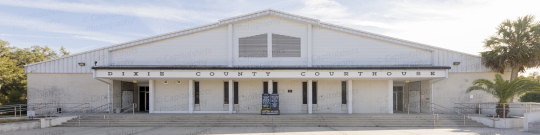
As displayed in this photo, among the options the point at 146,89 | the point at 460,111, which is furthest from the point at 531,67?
the point at 146,89

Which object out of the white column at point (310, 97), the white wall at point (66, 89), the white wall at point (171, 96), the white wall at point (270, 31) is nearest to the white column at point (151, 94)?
the white wall at point (171, 96)

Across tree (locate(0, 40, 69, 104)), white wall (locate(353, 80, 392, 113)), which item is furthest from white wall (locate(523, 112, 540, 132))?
tree (locate(0, 40, 69, 104))

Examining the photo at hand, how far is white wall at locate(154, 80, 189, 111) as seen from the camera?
2222cm

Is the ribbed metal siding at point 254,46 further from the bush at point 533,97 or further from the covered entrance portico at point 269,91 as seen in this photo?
the bush at point 533,97

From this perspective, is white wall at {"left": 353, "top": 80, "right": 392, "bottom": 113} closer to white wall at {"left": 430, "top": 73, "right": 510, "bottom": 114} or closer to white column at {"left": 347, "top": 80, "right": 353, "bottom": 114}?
white column at {"left": 347, "top": 80, "right": 353, "bottom": 114}

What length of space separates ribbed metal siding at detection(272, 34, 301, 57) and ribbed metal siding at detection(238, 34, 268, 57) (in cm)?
60

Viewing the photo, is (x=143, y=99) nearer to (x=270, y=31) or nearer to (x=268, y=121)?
(x=270, y=31)

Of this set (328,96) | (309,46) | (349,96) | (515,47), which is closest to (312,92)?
(328,96)

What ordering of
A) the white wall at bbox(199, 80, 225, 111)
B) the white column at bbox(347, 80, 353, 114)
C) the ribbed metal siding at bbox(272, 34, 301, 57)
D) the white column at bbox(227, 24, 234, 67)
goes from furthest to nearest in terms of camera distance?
the white wall at bbox(199, 80, 225, 111) < the ribbed metal siding at bbox(272, 34, 301, 57) < the white column at bbox(347, 80, 353, 114) < the white column at bbox(227, 24, 234, 67)

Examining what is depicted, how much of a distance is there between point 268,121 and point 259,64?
4478mm

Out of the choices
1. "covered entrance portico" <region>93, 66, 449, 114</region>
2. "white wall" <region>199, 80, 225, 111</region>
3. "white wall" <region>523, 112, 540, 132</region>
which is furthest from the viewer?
"white wall" <region>199, 80, 225, 111</region>

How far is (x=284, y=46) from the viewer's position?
21734 millimetres

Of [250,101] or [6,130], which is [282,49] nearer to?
[250,101]

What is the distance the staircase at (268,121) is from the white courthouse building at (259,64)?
2.74 meters
